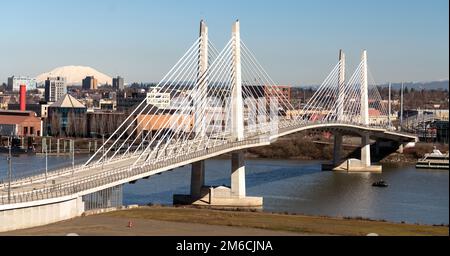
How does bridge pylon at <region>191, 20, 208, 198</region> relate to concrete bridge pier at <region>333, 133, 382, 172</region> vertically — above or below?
above

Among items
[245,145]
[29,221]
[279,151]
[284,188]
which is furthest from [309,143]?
[29,221]

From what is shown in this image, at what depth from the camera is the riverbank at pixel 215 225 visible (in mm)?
19344

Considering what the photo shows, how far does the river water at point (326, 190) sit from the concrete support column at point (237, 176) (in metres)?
1.03

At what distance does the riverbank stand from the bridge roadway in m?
0.69

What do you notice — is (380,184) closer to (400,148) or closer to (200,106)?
(200,106)

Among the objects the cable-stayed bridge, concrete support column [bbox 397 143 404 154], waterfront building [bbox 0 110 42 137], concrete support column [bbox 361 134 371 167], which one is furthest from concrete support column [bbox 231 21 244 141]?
waterfront building [bbox 0 110 42 137]

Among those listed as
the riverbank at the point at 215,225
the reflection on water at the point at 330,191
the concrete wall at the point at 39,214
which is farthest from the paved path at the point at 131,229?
the reflection on water at the point at 330,191

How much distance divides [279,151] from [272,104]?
4.32m

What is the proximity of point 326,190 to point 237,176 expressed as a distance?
5983 millimetres

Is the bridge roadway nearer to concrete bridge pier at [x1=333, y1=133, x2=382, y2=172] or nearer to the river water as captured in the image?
the river water

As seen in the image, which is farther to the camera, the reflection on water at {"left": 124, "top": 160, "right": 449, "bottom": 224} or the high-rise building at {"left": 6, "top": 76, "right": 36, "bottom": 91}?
the high-rise building at {"left": 6, "top": 76, "right": 36, "bottom": 91}

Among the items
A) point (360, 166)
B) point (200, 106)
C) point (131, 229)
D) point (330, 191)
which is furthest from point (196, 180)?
point (360, 166)

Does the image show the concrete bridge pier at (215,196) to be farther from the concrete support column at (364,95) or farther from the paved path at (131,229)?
the concrete support column at (364,95)

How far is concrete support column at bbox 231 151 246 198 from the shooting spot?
97.2 ft
